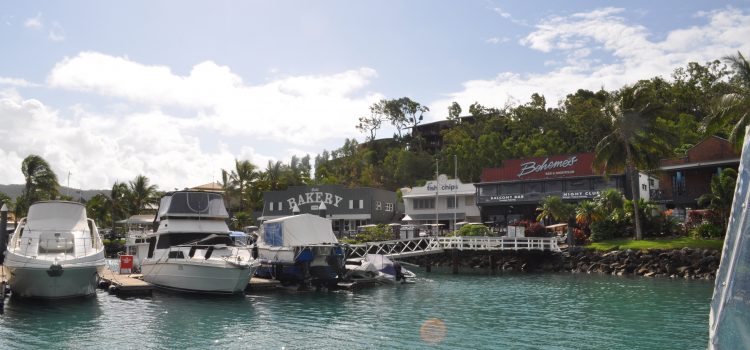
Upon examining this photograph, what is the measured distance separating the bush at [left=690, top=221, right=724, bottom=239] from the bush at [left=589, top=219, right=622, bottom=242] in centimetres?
615

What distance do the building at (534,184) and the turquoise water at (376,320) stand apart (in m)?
25.2

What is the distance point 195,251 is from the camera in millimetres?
29188

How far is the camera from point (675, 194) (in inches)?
2090

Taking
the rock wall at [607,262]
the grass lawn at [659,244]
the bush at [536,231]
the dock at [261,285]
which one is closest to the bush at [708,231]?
the grass lawn at [659,244]

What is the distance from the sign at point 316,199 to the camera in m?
74.2

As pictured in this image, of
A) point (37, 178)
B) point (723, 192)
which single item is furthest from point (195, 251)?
point (37, 178)

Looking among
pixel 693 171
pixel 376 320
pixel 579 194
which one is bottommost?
pixel 376 320

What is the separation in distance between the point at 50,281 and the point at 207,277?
654cm

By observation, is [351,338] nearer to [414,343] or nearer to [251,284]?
[414,343]

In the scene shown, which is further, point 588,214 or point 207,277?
point 588,214

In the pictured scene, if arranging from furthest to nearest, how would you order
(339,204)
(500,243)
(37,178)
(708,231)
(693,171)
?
(339,204), (37,178), (693,171), (500,243), (708,231)

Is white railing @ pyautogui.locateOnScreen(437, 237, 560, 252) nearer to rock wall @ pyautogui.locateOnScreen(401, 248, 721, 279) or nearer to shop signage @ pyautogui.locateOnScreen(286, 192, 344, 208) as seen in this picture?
rock wall @ pyautogui.locateOnScreen(401, 248, 721, 279)

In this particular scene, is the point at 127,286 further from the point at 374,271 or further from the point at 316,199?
the point at 316,199

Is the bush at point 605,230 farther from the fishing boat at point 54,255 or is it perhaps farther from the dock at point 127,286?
the fishing boat at point 54,255
